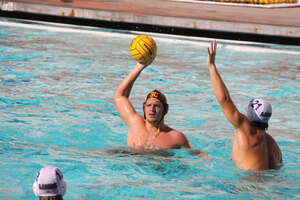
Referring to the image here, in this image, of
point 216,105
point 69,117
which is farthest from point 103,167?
point 216,105

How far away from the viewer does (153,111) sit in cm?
524

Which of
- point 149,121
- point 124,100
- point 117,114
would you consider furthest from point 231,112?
point 117,114

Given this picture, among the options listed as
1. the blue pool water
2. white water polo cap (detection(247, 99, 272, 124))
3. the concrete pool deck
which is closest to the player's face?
the blue pool water

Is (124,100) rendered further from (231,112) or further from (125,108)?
(231,112)

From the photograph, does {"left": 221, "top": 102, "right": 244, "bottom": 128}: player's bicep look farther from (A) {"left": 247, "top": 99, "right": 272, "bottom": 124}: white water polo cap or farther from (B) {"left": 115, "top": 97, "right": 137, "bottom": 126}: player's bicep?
(B) {"left": 115, "top": 97, "right": 137, "bottom": 126}: player's bicep

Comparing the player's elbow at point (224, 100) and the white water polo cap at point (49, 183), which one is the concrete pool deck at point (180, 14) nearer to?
the player's elbow at point (224, 100)

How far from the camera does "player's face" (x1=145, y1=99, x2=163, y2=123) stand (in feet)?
17.1

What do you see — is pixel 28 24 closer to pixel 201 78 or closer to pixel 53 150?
pixel 201 78

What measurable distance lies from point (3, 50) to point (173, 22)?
4442mm

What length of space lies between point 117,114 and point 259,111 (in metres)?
3.41

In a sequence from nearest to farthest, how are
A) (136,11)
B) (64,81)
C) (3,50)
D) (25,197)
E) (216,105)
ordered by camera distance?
(25,197) < (216,105) < (64,81) < (3,50) < (136,11)

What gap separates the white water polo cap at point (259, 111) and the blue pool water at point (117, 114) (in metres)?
0.56

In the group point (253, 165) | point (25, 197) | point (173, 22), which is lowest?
point (25, 197)

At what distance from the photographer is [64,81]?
9203 millimetres
